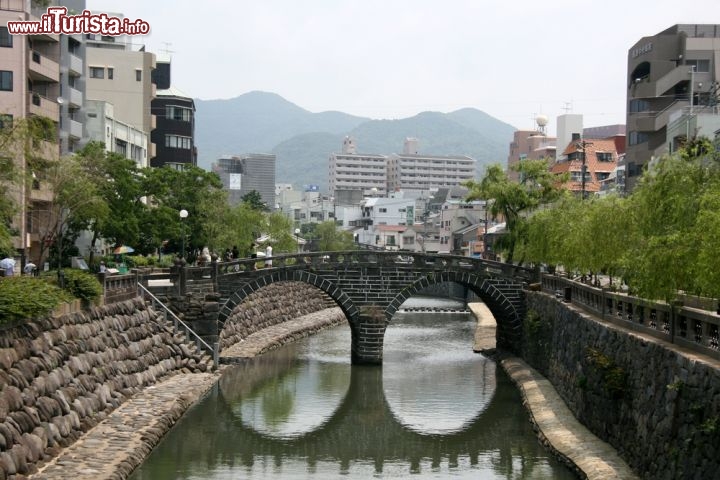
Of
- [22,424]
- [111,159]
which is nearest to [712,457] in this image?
[22,424]

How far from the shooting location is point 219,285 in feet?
144

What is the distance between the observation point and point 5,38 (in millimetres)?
45375

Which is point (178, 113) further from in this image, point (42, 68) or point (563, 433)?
point (563, 433)

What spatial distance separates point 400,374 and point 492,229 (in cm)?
5560

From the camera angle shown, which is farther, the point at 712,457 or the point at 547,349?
the point at 547,349

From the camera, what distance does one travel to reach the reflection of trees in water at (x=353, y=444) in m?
27.7

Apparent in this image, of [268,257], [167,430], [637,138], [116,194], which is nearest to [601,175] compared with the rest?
[637,138]

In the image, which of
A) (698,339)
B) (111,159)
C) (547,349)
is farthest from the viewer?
(111,159)

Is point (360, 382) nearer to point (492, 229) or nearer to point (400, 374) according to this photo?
point (400, 374)

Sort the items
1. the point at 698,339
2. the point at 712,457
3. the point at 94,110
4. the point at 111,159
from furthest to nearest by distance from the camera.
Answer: the point at 94,110 → the point at 111,159 → the point at 698,339 → the point at 712,457

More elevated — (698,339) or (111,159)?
(111,159)

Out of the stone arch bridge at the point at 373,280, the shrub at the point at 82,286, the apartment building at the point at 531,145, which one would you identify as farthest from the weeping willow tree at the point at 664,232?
the apartment building at the point at 531,145

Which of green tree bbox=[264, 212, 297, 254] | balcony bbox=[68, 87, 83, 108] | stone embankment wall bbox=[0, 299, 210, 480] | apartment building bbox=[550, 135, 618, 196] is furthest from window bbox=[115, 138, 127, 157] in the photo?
apartment building bbox=[550, 135, 618, 196]

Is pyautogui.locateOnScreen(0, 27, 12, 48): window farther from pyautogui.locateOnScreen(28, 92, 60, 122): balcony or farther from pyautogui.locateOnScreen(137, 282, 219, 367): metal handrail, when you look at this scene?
pyautogui.locateOnScreen(137, 282, 219, 367): metal handrail
